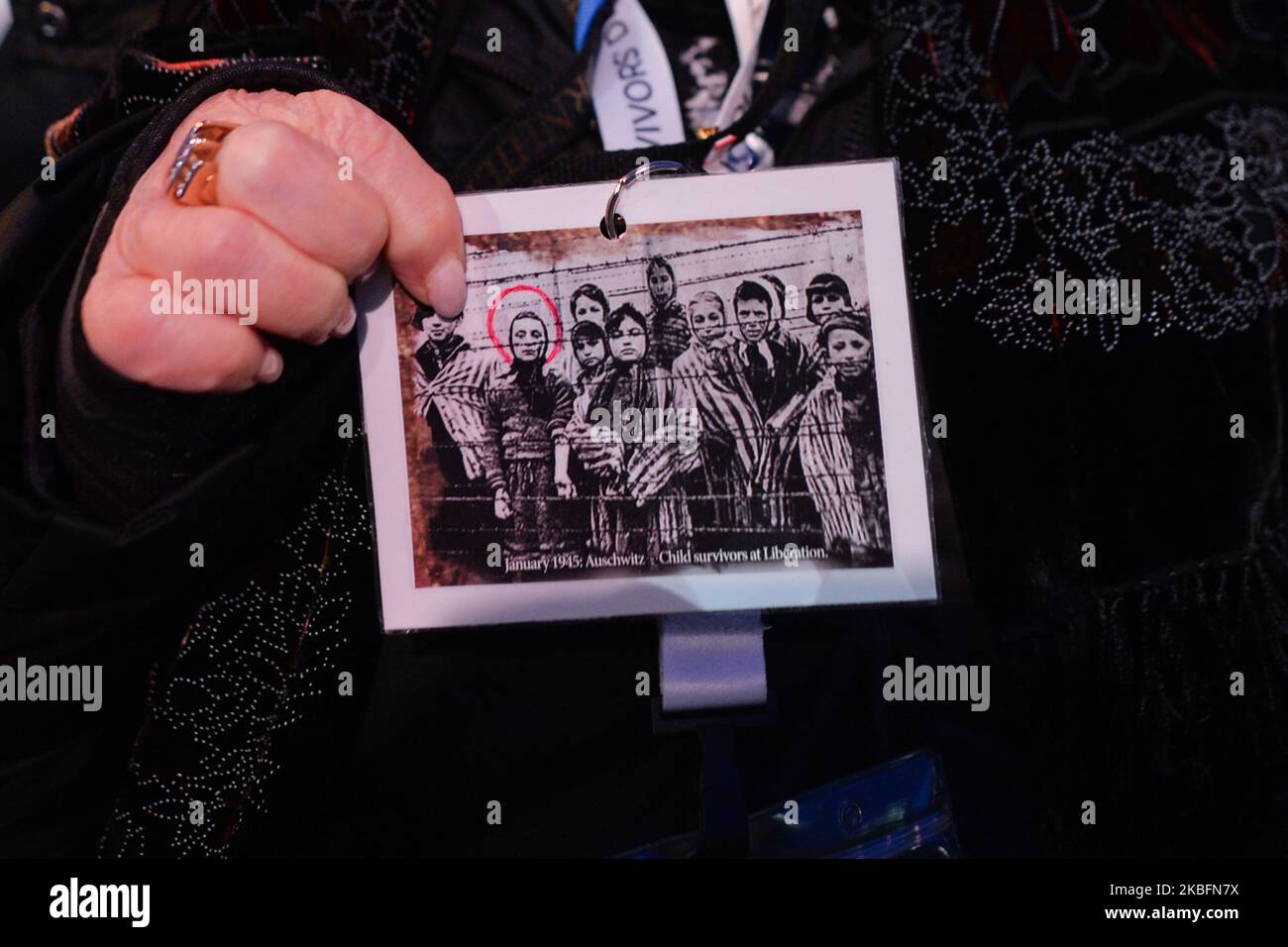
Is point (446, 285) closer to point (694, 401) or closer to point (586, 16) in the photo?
point (694, 401)

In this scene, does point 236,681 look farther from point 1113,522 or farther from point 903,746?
point 1113,522

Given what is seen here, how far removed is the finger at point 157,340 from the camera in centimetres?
44

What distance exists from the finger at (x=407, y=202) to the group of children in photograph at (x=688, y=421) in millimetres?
26

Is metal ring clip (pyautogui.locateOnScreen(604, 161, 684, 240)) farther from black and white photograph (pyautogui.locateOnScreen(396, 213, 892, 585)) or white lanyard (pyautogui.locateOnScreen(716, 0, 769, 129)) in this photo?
white lanyard (pyautogui.locateOnScreen(716, 0, 769, 129))

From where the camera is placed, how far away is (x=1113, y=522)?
24.9 inches

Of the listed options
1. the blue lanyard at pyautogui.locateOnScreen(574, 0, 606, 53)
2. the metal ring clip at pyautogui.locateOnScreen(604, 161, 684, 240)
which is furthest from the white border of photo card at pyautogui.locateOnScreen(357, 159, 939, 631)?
the blue lanyard at pyautogui.locateOnScreen(574, 0, 606, 53)

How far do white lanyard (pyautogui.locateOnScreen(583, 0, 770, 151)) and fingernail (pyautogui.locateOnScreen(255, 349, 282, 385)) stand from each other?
1.09 ft

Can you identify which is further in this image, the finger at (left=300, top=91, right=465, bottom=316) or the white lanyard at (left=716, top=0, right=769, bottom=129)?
the white lanyard at (left=716, top=0, right=769, bottom=129)

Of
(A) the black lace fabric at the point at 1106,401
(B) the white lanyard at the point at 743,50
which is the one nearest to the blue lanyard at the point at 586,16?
(B) the white lanyard at the point at 743,50

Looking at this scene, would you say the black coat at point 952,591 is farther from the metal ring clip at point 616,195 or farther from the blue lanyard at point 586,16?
the metal ring clip at point 616,195

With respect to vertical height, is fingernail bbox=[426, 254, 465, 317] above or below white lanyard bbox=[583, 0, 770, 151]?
below

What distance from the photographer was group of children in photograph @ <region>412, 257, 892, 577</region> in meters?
0.52
